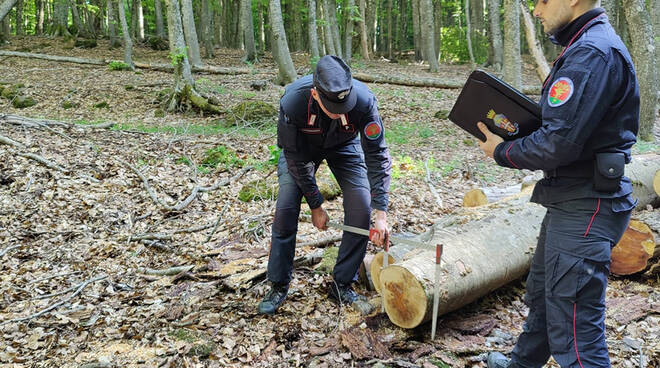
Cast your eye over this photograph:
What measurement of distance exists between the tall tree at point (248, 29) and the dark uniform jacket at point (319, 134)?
604 inches

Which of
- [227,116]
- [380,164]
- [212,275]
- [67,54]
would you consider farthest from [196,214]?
[67,54]

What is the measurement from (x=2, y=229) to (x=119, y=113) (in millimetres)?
6218

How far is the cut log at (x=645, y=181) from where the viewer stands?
470 centimetres

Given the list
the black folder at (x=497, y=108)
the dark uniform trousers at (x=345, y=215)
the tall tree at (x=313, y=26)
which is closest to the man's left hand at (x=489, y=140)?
the black folder at (x=497, y=108)

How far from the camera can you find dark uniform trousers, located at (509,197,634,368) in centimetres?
208

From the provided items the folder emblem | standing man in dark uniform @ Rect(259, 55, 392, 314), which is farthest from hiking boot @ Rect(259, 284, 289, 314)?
the folder emblem

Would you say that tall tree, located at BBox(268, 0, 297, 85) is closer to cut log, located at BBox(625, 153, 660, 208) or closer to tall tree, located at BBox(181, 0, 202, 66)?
tall tree, located at BBox(181, 0, 202, 66)

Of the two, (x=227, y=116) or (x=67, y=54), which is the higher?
(x=67, y=54)

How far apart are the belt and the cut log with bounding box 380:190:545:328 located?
47.2 inches

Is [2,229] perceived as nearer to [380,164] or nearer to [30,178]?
[30,178]

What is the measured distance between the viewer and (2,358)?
3135 millimetres

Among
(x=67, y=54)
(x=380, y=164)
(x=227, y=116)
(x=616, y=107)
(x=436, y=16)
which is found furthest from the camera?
(x=436, y=16)

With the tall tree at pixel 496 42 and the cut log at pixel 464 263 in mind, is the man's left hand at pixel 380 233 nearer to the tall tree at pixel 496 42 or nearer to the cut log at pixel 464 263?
the cut log at pixel 464 263

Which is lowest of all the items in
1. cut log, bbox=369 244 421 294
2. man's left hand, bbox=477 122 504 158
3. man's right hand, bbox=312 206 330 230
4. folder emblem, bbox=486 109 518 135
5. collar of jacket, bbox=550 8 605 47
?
cut log, bbox=369 244 421 294
